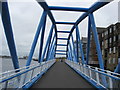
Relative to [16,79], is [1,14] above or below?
above

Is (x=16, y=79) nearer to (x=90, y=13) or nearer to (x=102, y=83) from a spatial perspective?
(x=102, y=83)

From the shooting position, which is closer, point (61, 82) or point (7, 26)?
point (7, 26)

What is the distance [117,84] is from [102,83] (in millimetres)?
1371

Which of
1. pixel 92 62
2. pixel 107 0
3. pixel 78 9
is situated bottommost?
pixel 92 62

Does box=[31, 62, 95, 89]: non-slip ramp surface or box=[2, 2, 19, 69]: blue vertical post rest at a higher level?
box=[2, 2, 19, 69]: blue vertical post

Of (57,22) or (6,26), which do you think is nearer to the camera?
(6,26)

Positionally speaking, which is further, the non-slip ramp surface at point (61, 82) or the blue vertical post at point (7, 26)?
the non-slip ramp surface at point (61, 82)

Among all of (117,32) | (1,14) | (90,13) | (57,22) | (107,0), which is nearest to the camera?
(1,14)

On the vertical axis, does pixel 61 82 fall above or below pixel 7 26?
below

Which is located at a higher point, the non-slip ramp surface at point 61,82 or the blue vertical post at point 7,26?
the blue vertical post at point 7,26

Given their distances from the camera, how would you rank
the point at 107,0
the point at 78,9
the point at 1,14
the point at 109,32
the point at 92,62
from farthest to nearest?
the point at 92,62, the point at 109,32, the point at 78,9, the point at 107,0, the point at 1,14

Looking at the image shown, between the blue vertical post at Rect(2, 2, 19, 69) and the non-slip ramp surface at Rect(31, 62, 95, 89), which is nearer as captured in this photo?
the blue vertical post at Rect(2, 2, 19, 69)

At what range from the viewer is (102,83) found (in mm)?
5949

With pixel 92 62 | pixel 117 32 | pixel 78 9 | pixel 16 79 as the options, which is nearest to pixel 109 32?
pixel 117 32
